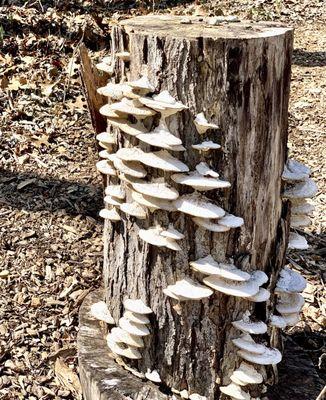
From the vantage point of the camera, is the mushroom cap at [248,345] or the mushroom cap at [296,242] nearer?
the mushroom cap at [248,345]

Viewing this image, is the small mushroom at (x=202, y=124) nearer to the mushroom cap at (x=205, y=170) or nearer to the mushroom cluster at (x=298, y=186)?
the mushroom cap at (x=205, y=170)

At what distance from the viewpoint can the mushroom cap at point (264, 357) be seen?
2.41m

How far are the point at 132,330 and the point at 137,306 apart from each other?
A: 0.10m

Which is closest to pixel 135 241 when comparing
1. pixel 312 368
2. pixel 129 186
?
pixel 129 186

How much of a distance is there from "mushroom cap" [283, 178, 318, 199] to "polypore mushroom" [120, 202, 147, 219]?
1.94 ft

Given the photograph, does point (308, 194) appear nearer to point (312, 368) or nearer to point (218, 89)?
point (218, 89)

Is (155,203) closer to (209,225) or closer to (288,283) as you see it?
(209,225)

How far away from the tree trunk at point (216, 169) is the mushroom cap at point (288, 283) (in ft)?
0.19

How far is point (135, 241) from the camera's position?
2566 millimetres

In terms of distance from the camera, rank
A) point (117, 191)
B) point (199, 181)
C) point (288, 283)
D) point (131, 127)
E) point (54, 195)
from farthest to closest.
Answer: point (54, 195)
point (288, 283)
point (117, 191)
point (131, 127)
point (199, 181)

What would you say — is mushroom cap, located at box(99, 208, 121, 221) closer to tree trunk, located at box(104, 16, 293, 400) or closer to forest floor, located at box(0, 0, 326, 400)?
tree trunk, located at box(104, 16, 293, 400)

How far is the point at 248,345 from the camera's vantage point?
2.43m

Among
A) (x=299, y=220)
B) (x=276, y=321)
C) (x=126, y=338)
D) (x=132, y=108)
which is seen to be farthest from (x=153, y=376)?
(x=132, y=108)

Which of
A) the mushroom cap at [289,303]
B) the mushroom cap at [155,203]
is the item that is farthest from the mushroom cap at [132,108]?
the mushroom cap at [289,303]
